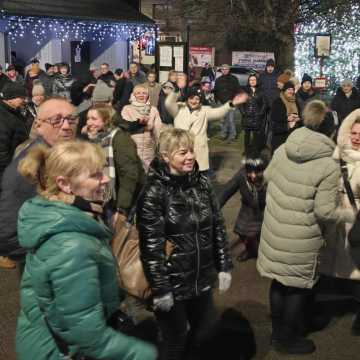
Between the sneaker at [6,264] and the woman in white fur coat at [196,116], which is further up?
the woman in white fur coat at [196,116]

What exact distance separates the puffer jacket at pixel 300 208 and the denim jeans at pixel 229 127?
12277 mm

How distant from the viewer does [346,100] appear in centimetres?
1345

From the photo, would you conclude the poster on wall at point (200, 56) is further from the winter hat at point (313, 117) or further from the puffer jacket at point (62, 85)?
the winter hat at point (313, 117)

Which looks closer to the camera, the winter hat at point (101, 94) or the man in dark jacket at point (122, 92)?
the winter hat at point (101, 94)

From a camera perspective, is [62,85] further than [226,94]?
No

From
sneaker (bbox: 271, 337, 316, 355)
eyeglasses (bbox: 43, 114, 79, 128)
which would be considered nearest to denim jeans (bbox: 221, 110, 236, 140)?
sneaker (bbox: 271, 337, 316, 355)

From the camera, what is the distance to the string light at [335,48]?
1008 inches

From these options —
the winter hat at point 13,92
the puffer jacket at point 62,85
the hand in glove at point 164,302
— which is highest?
the winter hat at point 13,92

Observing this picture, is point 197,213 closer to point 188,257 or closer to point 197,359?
point 188,257

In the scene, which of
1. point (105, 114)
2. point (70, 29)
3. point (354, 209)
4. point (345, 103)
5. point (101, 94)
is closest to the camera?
point (354, 209)

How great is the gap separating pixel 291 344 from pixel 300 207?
1.11 meters

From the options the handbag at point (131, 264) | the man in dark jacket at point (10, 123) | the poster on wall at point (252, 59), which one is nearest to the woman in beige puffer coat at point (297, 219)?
the handbag at point (131, 264)

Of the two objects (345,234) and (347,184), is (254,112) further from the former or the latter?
(347,184)

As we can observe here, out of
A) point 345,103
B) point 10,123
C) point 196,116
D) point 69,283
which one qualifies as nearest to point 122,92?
point 345,103
